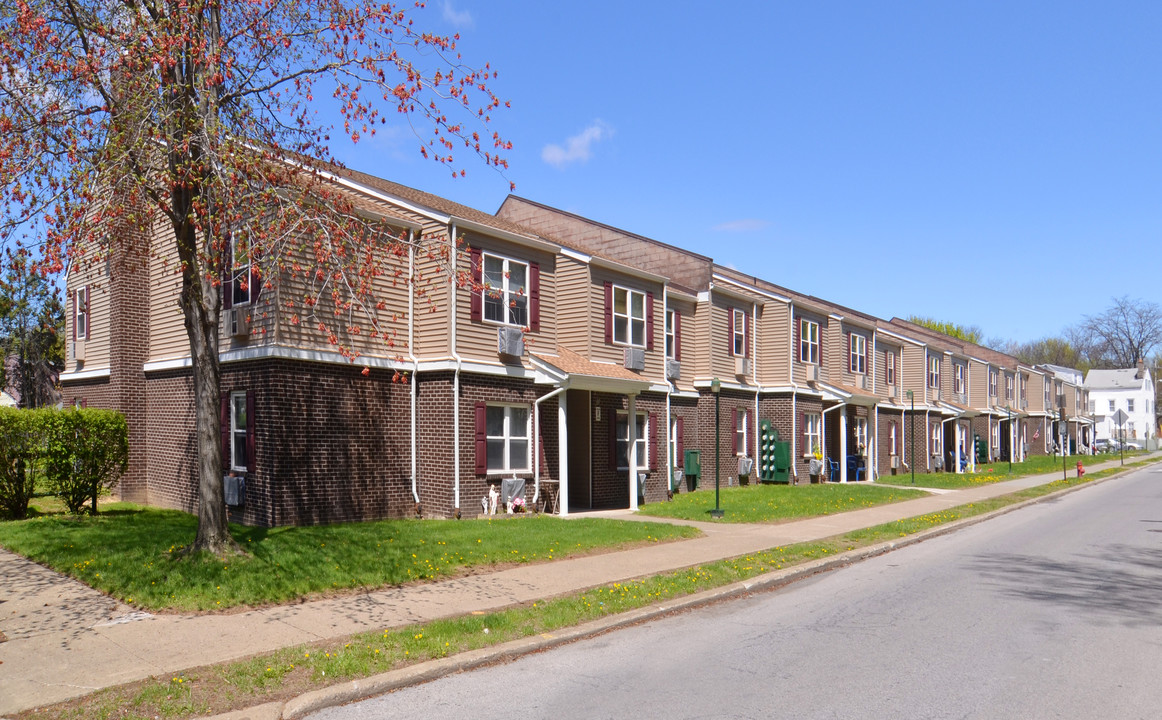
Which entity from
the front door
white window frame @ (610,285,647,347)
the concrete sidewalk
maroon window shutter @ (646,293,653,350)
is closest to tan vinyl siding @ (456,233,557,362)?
the front door

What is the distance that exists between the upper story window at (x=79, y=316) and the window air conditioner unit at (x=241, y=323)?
724 cm

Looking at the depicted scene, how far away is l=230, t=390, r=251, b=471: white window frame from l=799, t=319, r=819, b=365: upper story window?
2006 cm

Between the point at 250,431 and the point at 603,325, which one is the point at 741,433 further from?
the point at 250,431

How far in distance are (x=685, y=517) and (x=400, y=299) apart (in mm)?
7697

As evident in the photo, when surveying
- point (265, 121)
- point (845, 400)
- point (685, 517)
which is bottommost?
point (685, 517)

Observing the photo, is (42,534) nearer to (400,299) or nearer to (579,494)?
(400,299)

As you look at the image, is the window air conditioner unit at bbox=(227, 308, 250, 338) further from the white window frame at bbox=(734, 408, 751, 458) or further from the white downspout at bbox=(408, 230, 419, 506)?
the white window frame at bbox=(734, 408, 751, 458)

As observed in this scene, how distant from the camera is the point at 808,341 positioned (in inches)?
1218

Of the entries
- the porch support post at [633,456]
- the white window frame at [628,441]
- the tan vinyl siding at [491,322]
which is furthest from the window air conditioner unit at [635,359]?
the tan vinyl siding at [491,322]

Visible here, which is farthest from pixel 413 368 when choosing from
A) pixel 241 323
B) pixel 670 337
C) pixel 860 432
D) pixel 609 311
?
pixel 860 432

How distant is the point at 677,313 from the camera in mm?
25531

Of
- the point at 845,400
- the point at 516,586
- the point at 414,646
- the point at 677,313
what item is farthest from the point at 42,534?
the point at 845,400

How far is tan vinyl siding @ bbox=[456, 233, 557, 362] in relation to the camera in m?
17.6

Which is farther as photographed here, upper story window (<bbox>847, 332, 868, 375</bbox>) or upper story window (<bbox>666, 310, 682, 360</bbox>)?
upper story window (<bbox>847, 332, 868, 375</bbox>)
